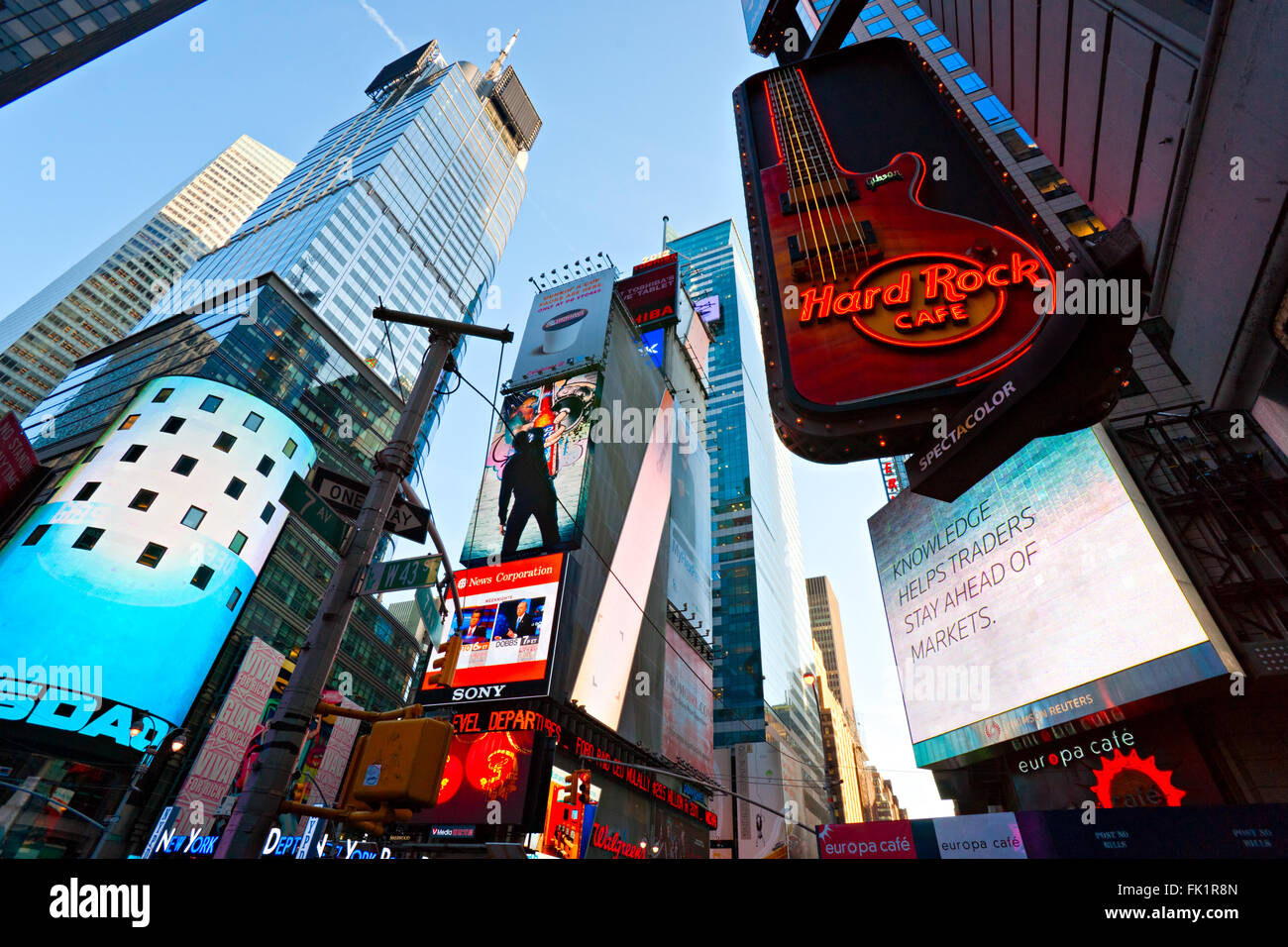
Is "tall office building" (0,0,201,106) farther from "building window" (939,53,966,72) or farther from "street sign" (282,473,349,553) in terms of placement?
"building window" (939,53,966,72)

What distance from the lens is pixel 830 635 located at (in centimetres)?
18088

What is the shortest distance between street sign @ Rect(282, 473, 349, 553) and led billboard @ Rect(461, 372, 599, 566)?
21713 millimetres

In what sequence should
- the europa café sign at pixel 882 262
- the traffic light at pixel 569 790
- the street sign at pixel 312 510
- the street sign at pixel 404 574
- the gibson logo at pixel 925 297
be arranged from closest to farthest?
the street sign at pixel 312 510, the street sign at pixel 404 574, the europa café sign at pixel 882 262, the gibson logo at pixel 925 297, the traffic light at pixel 569 790

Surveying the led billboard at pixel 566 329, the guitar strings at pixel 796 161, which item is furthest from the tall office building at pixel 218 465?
the led billboard at pixel 566 329

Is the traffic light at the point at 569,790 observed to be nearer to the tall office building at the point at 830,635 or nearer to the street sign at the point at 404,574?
the street sign at the point at 404,574

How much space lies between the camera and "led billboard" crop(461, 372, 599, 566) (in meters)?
32.5

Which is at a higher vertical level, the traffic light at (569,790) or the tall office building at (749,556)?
the tall office building at (749,556)

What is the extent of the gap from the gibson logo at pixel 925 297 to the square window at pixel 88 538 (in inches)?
1887

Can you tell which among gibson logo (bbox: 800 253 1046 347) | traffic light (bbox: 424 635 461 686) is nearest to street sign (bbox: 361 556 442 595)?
traffic light (bbox: 424 635 461 686)

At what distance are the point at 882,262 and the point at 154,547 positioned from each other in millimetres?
48162

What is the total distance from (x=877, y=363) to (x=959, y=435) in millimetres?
2247

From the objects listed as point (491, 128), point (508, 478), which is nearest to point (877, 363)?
point (508, 478)

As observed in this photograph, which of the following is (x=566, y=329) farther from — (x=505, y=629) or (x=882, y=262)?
(x=882, y=262)

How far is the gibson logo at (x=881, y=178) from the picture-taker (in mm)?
12719
